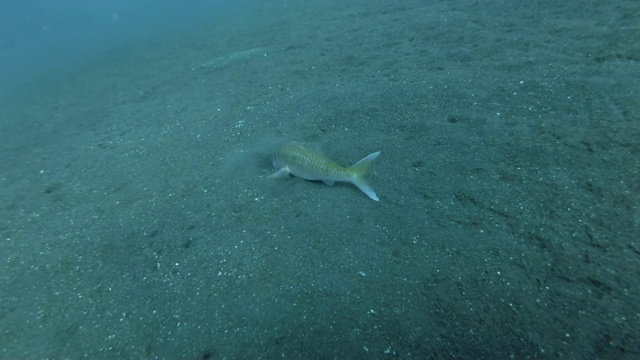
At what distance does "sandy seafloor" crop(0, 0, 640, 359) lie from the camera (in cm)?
253

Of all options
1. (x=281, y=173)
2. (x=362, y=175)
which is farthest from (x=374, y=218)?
(x=281, y=173)

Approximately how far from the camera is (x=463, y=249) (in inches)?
115

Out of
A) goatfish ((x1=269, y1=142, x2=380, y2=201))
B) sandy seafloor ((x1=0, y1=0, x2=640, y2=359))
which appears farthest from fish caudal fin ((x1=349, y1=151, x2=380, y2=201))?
sandy seafloor ((x1=0, y1=0, x2=640, y2=359))

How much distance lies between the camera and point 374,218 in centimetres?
346

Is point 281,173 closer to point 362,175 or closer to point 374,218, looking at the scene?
point 362,175

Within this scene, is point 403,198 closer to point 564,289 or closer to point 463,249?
point 463,249

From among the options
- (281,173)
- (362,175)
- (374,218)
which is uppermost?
(362,175)

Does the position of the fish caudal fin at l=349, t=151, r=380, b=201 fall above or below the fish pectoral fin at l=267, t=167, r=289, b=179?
above

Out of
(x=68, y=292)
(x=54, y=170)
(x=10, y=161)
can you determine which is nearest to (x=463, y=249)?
(x=68, y=292)

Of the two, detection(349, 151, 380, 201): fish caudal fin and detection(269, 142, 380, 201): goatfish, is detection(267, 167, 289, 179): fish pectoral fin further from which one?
detection(349, 151, 380, 201): fish caudal fin

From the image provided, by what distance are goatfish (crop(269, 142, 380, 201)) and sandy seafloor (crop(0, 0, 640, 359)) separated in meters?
0.16

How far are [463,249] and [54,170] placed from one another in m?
6.66

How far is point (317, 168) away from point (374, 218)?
0.89m

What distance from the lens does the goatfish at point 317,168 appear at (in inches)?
141
